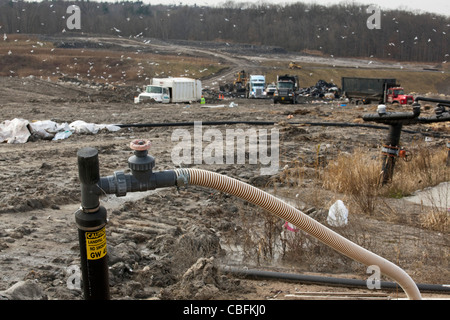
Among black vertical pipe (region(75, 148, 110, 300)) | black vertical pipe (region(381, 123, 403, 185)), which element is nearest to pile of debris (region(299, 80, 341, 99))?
black vertical pipe (region(381, 123, 403, 185))

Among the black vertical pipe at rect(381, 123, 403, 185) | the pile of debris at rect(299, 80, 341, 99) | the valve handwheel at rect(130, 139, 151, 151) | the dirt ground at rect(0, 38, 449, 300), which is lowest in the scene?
the pile of debris at rect(299, 80, 341, 99)

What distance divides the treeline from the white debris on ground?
228 ft

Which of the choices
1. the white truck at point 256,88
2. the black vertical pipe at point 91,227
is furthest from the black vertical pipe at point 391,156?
the white truck at point 256,88

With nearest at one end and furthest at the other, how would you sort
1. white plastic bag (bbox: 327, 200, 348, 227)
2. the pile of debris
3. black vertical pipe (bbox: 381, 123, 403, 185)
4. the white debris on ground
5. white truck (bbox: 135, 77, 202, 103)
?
1. white plastic bag (bbox: 327, 200, 348, 227)
2. black vertical pipe (bbox: 381, 123, 403, 185)
3. the white debris on ground
4. white truck (bbox: 135, 77, 202, 103)
5. the pile of debris

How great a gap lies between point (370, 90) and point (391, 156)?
33979mm

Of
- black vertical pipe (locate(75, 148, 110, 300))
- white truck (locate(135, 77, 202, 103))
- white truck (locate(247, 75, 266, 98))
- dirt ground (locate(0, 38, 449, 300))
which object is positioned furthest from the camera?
white truck (locate(247, 75, 266, 98))

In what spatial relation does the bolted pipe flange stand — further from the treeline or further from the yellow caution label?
the treeline

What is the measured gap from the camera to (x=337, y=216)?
20.3ft

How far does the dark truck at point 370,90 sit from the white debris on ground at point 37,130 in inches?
1142

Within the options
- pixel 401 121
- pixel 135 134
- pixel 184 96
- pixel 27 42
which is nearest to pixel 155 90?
pixel 184 96

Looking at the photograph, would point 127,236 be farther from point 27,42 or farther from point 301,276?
point 27,42

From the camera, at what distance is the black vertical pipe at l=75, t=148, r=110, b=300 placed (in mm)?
2832

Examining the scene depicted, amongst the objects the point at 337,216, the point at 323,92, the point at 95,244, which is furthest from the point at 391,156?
the point at 323,92

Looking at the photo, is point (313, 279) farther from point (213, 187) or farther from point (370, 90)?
point (370, 90)
